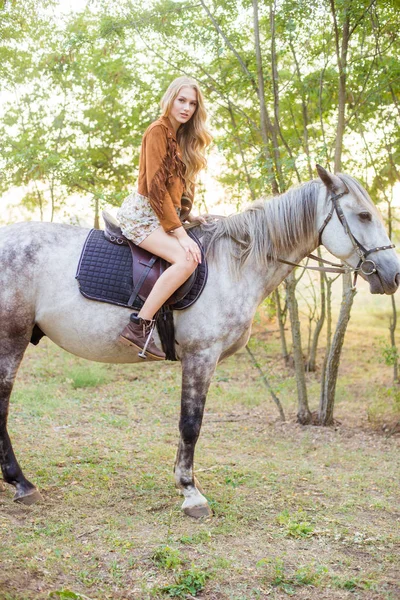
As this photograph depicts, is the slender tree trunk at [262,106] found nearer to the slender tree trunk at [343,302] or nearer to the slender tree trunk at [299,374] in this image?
the slender tree trunk at [343,302]

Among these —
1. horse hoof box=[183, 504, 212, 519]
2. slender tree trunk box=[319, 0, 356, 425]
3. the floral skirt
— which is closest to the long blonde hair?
the floral skirt

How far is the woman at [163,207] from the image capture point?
347cm

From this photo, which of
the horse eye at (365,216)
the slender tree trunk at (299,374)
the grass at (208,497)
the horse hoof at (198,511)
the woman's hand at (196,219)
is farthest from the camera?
the slender tree trunk at (299,374)

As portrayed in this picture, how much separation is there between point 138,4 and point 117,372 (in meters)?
4.97

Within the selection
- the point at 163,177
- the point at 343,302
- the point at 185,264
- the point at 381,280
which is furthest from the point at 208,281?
the point at 343,302

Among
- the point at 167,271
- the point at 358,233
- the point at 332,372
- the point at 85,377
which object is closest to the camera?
the point at 167,271

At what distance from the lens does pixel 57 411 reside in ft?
20.6

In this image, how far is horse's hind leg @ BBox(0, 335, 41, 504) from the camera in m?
3.61

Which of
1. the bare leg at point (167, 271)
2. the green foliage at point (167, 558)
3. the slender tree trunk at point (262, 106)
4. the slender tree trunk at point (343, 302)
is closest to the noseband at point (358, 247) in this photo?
the bare leg at point (167, 271)

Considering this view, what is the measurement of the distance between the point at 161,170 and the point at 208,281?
761mm

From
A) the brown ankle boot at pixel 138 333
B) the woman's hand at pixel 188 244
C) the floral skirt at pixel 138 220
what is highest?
the floral skirt at pixel 138 220

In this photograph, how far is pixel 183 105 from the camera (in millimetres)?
3578

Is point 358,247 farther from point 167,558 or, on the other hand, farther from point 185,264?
point 167,558

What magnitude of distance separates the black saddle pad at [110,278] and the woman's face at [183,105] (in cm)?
92
